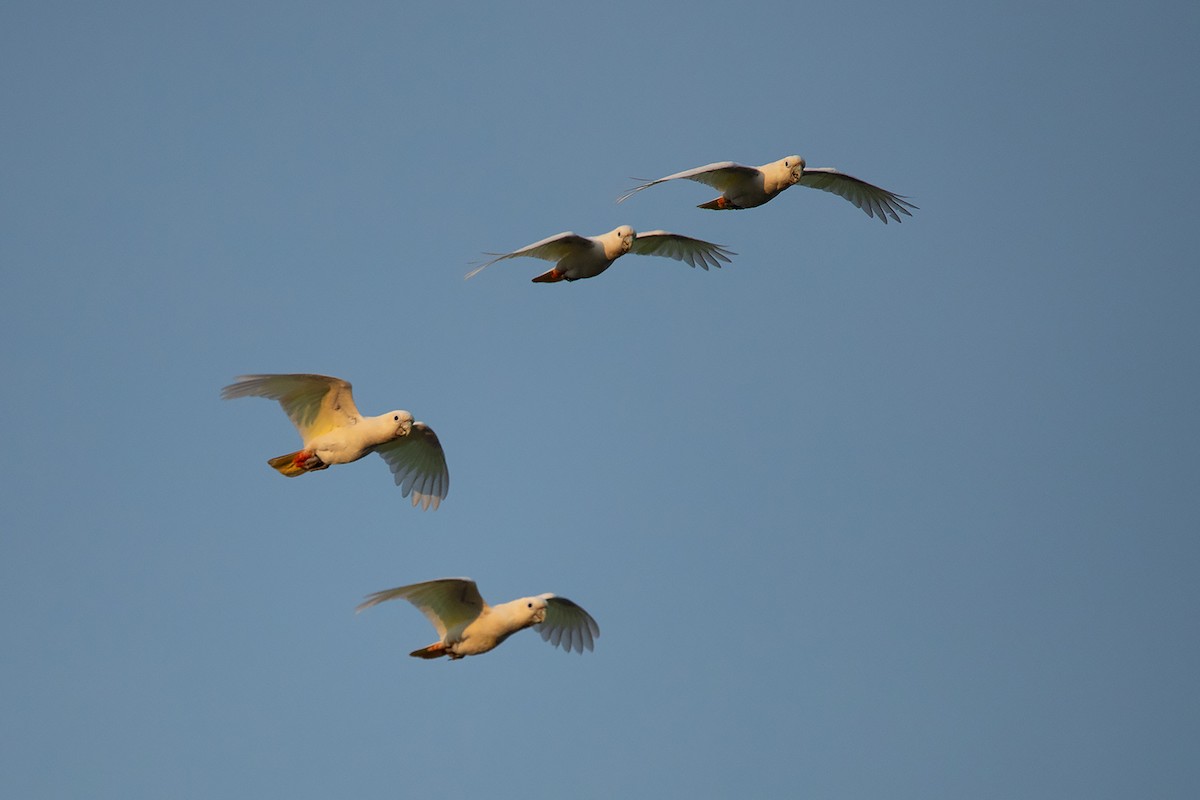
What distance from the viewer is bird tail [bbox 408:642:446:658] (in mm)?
28297

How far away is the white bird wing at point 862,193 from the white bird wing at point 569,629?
37.5 feet

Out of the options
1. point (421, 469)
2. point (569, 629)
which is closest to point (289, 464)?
point (421, 469)

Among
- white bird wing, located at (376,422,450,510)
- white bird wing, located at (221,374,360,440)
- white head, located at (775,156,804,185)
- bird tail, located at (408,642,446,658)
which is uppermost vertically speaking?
white head, located at (775,156,804,185)

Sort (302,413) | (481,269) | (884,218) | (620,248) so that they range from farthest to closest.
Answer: (884,218) → (620,248) → (302,413) → (481,269)

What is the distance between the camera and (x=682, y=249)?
1455 inches

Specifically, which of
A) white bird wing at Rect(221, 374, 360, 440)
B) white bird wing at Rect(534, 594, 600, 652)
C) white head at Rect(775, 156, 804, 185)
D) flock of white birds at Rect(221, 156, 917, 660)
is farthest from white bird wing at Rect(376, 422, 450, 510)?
white head at Rect(775, 156, 804, 185)

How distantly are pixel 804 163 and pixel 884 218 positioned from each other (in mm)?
4116

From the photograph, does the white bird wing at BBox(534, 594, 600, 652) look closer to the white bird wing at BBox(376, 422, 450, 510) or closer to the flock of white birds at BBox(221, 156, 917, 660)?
the flock of white birds at BBox(221, 156, 917, 660)

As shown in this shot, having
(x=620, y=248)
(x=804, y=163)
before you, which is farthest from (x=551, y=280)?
(x=804, y=163)

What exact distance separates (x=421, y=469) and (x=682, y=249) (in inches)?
332

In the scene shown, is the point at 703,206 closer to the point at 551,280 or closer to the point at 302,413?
the point at 551,280

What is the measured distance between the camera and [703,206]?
33125 mm

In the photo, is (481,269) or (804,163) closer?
(481,269)

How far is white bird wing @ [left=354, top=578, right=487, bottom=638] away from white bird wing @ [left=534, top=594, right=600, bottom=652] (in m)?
2.05
